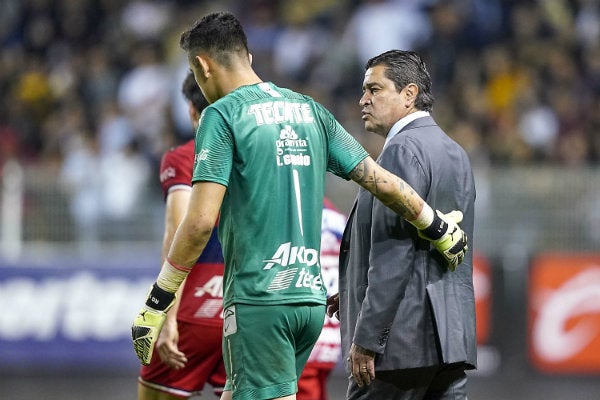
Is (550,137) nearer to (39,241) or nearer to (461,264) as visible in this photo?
(39,241)

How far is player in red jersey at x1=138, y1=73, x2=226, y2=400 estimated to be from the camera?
6363 mm

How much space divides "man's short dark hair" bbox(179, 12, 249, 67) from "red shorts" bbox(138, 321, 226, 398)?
1.97 metres

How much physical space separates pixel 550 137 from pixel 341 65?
3.09 meters

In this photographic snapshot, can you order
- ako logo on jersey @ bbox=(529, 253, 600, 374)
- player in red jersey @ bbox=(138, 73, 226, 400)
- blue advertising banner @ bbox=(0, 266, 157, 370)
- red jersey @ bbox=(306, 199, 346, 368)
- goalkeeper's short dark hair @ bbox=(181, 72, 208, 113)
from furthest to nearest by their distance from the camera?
blue advertising banner @ bbox=(0, 266, 157, 370) → ako logo on jersey @ bbox=(529, 253, 600, 374) → red jersey @ bbox=(306, 199, 346, 368) → goalkeeper's short dark hair @ bbox=(181, 72, 208, 113) → player in red jersey @ bbox=(138, 73, 226, 400)

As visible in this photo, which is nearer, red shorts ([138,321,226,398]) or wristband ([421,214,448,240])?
wristband ([421,214,448,240])

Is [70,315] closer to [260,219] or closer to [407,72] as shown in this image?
[407,72]

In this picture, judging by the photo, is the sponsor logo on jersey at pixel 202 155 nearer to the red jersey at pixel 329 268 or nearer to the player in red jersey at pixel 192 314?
the player in red jersey at pixel 192 314

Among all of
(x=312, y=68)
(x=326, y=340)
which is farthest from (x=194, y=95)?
(x=312, y=68)

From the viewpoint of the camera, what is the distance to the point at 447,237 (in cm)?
512

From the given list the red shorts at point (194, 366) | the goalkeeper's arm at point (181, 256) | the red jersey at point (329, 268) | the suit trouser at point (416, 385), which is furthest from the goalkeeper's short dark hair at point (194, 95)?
the suit trouser at point (416, 385)

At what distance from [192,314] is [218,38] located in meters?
2.01

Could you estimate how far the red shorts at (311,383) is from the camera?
6.55 metres

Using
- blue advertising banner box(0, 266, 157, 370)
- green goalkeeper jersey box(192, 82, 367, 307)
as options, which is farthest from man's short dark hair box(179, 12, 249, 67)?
blue advertising banner box(0, 266, 157, 370)

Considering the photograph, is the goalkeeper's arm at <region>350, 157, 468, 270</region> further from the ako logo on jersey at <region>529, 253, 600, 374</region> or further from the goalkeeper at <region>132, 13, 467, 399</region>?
the ako logo on jersey at <region>529, 253, 600, 374</region>
